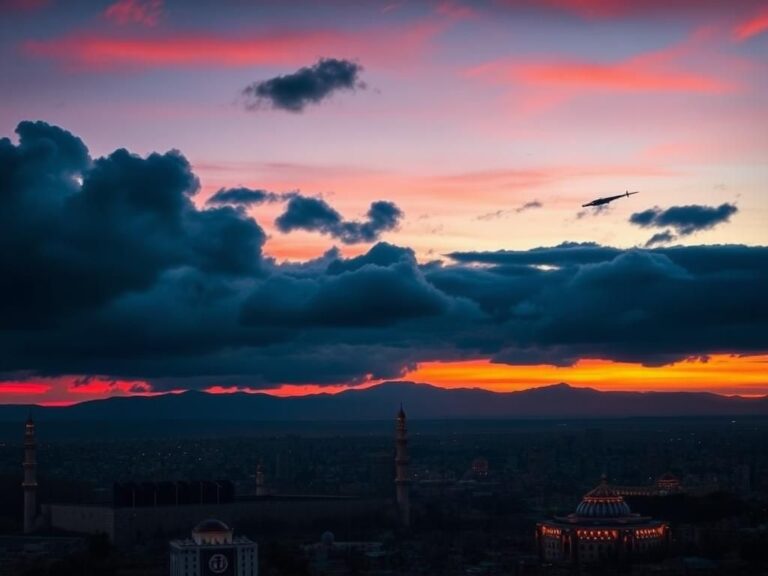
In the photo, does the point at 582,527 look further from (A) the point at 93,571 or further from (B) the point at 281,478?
(B) the point at 281,478

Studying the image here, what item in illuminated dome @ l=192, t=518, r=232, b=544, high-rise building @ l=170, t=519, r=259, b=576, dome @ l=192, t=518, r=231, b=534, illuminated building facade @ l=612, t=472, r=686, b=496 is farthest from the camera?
illuminated building facade @ l=612, t=472, r=686, b=496

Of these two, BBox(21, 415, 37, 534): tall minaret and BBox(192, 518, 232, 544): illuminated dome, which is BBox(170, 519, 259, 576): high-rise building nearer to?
BBox(192, 518, 232, 544): illuminated dome

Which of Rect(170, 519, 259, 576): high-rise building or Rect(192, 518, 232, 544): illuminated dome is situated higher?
Rect(192, 518, 232, 544): illuminated dome

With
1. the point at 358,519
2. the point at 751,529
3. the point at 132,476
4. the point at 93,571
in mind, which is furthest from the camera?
the point at 132,476

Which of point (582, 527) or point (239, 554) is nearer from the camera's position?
point (239, 554)

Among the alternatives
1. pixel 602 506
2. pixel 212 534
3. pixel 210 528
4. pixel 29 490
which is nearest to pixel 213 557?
pixel 212 534

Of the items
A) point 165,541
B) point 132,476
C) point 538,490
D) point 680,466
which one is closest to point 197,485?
point 165,541

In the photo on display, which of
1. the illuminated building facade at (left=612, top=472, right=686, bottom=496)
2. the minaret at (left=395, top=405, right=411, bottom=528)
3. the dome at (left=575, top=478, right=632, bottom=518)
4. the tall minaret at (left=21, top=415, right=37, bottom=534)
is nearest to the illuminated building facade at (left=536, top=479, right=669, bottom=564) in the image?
the dome at (left=575, top=478, right=632, bottom=518)
